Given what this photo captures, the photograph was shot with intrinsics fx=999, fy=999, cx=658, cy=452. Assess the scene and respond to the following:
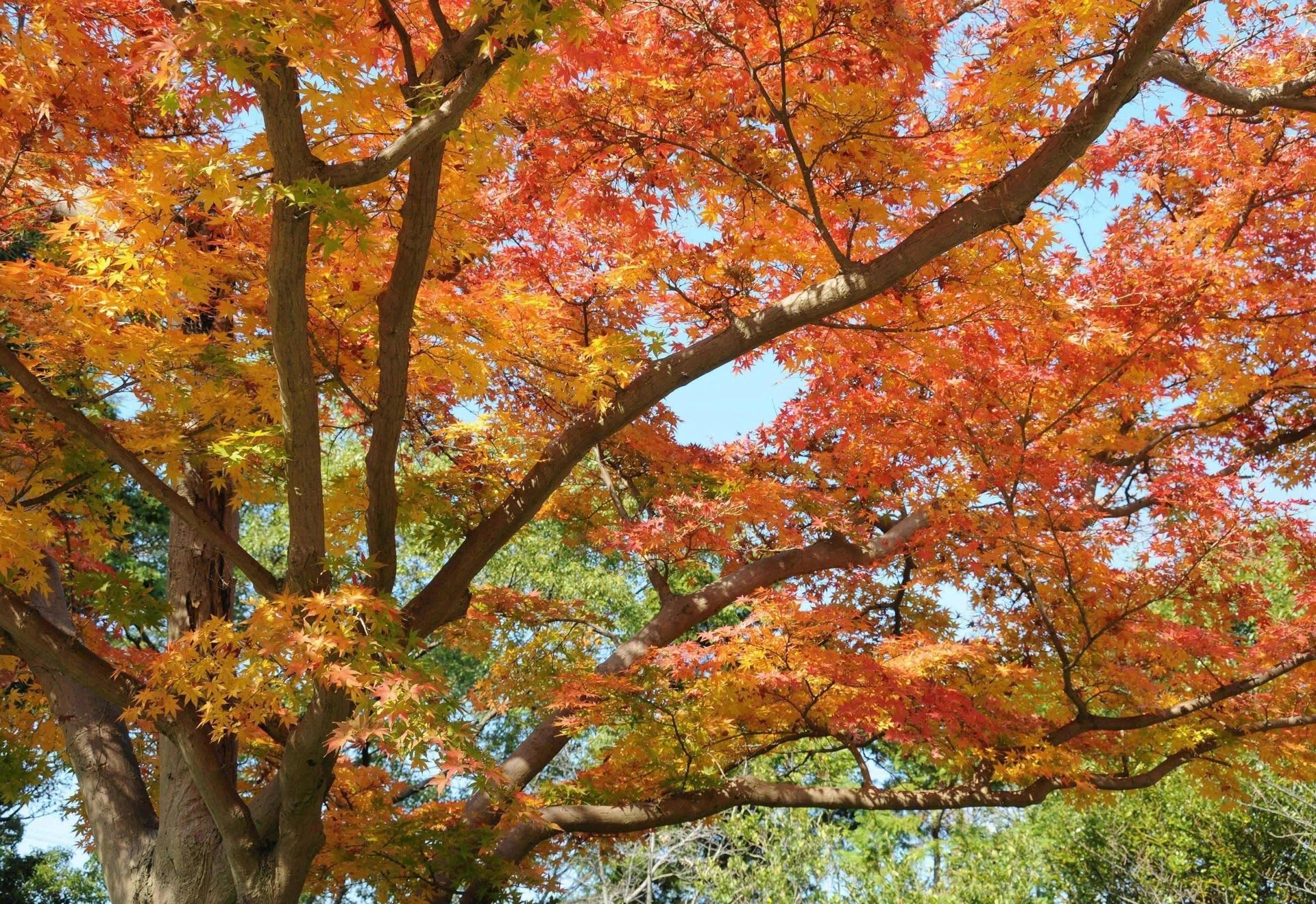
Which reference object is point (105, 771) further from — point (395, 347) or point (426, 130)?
point (426, 130)

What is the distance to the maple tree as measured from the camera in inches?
138

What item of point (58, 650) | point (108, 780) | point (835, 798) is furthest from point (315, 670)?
point (835, 798)

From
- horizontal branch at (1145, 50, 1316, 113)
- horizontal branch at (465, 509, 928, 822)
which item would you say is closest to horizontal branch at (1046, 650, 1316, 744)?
horizontal branch at (465, 509, 928, 822)

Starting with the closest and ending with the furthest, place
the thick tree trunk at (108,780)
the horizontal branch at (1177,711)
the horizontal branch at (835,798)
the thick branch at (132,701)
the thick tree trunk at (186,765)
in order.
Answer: the thick branch at (132,701)
the thick tree trunk at (186,765)
the thick tree trunk at (108,780)
the horizontal branch at (1177,711)
the horizontal branch at (835,798)

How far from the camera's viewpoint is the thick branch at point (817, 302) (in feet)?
11.9

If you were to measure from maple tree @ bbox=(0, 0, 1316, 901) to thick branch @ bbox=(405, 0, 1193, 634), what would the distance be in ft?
0.07

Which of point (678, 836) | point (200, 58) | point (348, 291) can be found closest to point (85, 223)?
point (348, 291)

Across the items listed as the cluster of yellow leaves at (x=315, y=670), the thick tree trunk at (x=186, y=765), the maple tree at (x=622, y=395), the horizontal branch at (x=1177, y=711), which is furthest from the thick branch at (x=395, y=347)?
the horizontal branch at (x=1177, y=711)

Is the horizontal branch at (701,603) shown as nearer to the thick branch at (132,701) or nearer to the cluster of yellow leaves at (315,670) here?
the thick branch at (132,701)

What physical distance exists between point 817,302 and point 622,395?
2.85 feet

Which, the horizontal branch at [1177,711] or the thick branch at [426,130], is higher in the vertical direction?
the thick branch at [426,130]

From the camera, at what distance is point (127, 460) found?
3695 mm

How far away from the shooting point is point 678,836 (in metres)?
10.6

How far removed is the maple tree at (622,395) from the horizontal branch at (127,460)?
0.9 inches
